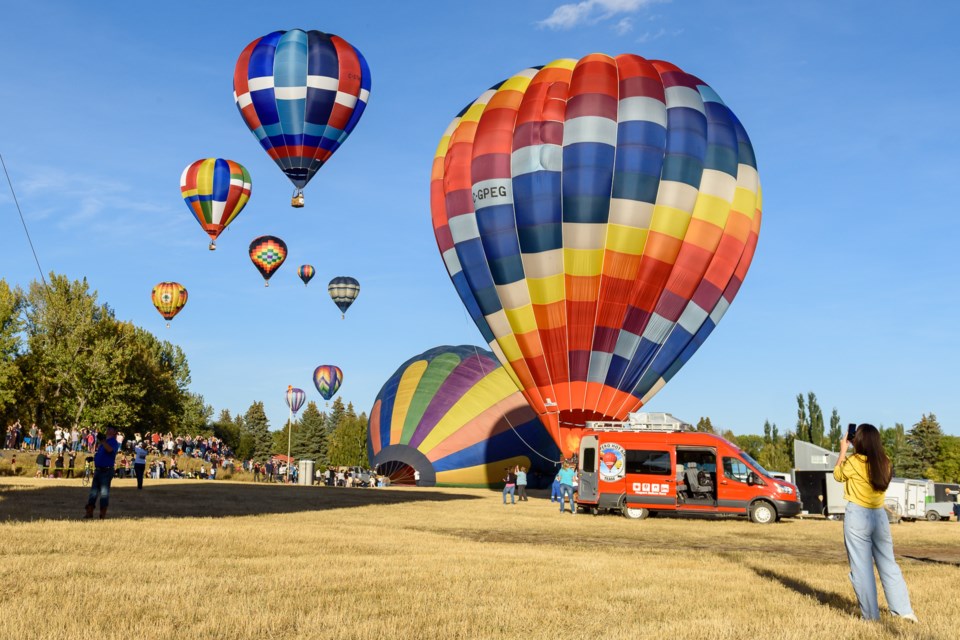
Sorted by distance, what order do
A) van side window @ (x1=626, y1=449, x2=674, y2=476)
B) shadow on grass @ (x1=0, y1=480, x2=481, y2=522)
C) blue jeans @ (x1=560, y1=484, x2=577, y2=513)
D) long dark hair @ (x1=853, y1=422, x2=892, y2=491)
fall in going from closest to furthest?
long dark hair @ (x1=853, y1=422, x2=892, y2=491) → shadow on grass @ (x1=0, y1=480, x2=481, y2=522) → van side window @ (x1=626, y1=449, x2=674, y2=476) → blue jeans @ (x1=560, y1=484, x2=577, y2=513)

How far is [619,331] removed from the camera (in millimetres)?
29172

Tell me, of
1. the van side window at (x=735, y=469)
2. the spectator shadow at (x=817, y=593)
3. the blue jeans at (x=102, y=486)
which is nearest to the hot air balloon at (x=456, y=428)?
the van side window at (x=735, y=469)

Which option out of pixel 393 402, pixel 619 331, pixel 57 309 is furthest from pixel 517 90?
pixel 57 309

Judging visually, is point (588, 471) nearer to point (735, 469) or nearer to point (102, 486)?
point (735, 469)

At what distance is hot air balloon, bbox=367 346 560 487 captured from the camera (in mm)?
47531

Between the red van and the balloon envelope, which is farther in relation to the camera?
the balloon envelope

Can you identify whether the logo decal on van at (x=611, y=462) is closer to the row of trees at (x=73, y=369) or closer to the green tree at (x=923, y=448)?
the row of trees at (x=73, y=369)

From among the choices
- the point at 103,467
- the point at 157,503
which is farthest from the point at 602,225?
the point at 103,467

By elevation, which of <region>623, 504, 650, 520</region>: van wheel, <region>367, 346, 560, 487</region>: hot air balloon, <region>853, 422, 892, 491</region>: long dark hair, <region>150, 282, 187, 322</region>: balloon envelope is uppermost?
<region>150, 282, 187, 322</region>: balloon envelope

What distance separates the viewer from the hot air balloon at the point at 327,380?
249 feet

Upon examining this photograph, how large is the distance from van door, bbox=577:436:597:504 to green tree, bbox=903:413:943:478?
86.2 meters

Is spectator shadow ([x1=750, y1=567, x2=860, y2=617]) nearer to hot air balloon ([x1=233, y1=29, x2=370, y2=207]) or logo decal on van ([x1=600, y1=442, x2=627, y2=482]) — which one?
logo decal on van ([x1=600, y1=442, x2=627, y2=482])

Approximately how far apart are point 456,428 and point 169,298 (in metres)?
27.3

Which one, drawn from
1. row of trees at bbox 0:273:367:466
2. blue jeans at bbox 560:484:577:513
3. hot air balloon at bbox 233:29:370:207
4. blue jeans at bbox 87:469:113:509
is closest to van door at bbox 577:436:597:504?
blue jeans at bbox 560:484:577:513
